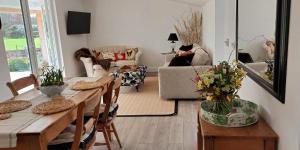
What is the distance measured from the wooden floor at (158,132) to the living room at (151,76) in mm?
12

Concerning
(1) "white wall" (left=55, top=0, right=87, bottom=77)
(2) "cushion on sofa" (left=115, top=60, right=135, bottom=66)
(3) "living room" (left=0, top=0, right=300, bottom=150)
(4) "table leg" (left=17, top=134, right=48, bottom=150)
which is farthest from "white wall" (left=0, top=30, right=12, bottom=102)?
(2) "cushion on sofa" (left=115, top=60, right=135, bottom=66)

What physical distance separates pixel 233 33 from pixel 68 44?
433cm

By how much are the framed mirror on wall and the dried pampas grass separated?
14.0 feet

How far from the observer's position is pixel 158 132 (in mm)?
2977

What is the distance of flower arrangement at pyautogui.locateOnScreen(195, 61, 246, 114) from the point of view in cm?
155

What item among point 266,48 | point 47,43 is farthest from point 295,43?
point 47,43

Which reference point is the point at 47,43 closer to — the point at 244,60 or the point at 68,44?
the point at 68,44

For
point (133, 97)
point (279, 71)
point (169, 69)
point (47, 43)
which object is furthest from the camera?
point (47, 43)

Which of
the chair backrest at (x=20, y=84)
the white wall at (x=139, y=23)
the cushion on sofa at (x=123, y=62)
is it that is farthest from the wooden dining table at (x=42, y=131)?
the white wall at (x=139, y=23)

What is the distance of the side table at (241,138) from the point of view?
1.42 m

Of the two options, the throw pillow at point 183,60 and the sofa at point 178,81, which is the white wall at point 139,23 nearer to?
the throw pillow at point 183,60

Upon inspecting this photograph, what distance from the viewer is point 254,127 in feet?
5.04

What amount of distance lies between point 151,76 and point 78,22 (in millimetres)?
2288

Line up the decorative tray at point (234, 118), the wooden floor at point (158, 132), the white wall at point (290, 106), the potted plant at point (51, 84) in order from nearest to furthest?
the white wall at point (290, 106), the decorative tray at point (234, 118), the potted plant at point (51, 84), the wooden floor at point (158, 132)
